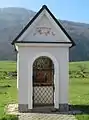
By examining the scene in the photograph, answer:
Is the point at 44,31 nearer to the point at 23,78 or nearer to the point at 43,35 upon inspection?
the point at 43,35

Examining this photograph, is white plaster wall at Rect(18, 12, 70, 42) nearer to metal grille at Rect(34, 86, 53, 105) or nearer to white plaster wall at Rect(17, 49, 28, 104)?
white plaster wall at Rect(17, 49, 28, 104)

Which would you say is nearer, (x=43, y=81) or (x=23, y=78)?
(x=23, y=78)

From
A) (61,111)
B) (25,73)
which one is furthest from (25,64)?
(61,111)

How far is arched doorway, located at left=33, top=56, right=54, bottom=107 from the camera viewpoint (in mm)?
16141

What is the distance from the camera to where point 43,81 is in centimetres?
1645

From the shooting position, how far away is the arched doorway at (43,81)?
16141 mm

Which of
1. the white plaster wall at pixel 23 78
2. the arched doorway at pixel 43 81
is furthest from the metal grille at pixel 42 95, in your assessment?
the white plaster wall at pixel 23 78

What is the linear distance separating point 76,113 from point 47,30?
3871mm

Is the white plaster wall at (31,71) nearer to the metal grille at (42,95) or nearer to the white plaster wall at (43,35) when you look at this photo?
the white plaster wall at (43,35)

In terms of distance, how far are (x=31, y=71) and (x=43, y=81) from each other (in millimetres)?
1288

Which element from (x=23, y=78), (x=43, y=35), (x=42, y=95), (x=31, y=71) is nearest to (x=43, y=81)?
(x=42, y=95)

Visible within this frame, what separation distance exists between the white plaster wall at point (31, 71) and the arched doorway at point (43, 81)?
0.64 m

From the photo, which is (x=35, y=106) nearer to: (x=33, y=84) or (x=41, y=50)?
(x=33, y=84)

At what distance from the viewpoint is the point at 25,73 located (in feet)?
50.3
